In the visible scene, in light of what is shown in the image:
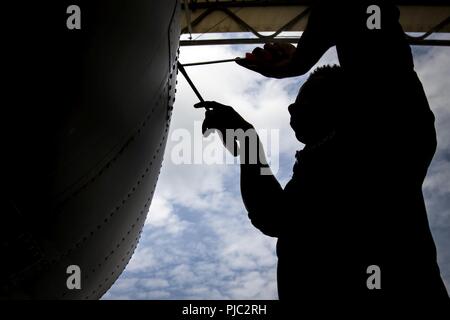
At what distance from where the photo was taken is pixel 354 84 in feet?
3.92

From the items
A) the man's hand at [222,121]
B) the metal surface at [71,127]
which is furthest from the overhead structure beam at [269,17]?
the man's hand at [222,121]

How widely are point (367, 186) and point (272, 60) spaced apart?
0.66 meters

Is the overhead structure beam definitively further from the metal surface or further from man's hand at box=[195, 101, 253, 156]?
man's hand at box=[195, 101, 253, 156]

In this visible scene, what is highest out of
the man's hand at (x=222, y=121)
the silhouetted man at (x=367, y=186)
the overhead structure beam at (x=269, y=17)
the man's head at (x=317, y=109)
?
the overhead structure beam at (x=269, y=17)

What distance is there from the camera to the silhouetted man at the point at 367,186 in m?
1.07

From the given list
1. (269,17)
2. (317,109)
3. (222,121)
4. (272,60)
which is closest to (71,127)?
(222,121)

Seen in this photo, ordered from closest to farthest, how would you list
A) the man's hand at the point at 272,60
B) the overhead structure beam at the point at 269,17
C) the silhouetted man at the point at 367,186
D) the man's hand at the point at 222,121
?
1. the silhouetted man at the point at 367,186
2. the man's hand at the point at 272,60
3. the man's hand at the point at 222,121
4. the overhead structure beam at the point at 269,17

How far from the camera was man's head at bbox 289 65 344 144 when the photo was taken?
4.82 feet

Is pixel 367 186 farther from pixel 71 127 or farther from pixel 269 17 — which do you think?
pixel 269 17

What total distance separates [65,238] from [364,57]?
1757 millimetres

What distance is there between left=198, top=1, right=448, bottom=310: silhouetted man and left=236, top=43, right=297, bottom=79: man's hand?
0.13 meters

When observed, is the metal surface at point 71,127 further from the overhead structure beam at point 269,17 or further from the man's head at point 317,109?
the overhead structure beam at point 269,17

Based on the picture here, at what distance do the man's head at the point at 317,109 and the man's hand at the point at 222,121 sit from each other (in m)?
0.38
